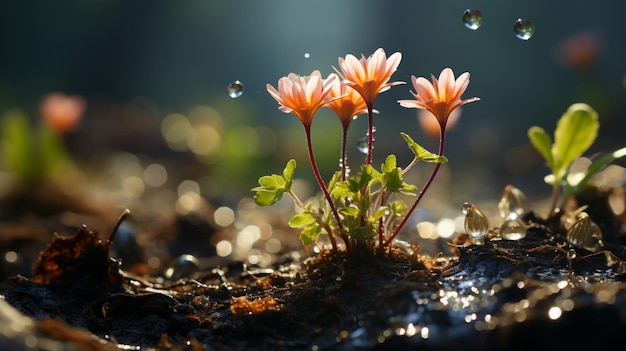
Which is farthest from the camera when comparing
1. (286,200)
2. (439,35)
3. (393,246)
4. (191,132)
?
(439,35)

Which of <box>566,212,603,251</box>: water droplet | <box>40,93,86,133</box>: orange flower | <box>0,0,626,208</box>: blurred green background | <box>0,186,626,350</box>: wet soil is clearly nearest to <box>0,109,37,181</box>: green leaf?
<box>40,93,86,133</box>: orange flower

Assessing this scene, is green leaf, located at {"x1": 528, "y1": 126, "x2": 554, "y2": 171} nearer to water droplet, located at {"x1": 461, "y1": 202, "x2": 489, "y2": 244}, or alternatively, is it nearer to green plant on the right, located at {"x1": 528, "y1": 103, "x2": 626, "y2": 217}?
green plant on the right, located at {"x1": 528, "y1": 103, "x2": 626, "y2": 217}

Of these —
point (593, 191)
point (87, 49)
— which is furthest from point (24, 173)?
point (87, 49)

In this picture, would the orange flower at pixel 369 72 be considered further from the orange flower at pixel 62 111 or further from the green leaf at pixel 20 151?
the green leaf at pixel 20 151

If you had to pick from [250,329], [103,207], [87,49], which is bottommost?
[250,329]

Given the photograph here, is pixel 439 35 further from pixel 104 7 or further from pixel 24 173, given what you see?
pixel 24 173

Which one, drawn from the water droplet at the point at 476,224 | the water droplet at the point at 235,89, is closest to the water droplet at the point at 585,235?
the water droplet at the point at 476,224

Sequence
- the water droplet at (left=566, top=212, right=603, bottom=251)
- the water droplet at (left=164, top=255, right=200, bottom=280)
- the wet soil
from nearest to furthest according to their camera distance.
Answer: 1. the wet soil
2. the water droplet at (left=566, top=212, right=603, bottom=251)
3. the water droplet at (left=164, top=255, right=200, bottom=280)
